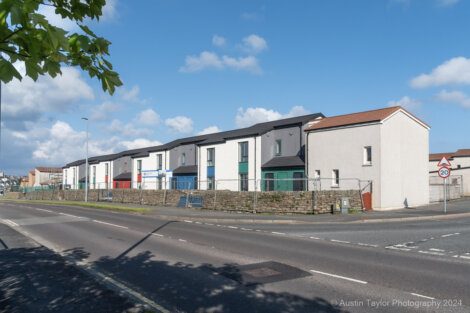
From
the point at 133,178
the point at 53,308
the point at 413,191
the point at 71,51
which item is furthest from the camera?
the point at 133,178

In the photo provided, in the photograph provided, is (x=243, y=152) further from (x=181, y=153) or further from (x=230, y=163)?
(x=181, y=153)

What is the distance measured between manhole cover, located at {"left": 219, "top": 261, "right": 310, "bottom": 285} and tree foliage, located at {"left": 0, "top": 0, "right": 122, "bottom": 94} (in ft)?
18.7

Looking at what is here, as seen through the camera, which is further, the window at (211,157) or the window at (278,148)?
the window at (211,157)

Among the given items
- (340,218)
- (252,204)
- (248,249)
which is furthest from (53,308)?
(252,204)

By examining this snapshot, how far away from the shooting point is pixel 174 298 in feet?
23.1

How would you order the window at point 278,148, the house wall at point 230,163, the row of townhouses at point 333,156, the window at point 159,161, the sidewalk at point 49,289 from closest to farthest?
the sidewalk at point 49,289, the row of townhouses at point 333,156, the house wall at point 230,163, the window at point 278,148, the window at point 159,161

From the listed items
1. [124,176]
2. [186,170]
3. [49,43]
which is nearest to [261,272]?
[49,43]

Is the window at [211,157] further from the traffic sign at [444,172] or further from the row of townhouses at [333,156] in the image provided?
the traffic sign at [444,172]

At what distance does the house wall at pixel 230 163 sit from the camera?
4009cm

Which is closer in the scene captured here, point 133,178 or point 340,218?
point 340,218

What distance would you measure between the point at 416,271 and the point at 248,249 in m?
4.76

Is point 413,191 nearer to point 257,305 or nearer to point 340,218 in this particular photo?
point 340,218

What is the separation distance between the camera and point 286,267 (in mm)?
9547

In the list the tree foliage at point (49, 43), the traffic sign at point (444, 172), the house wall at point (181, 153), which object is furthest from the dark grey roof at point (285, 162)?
the tree foliage at point (49, 43)
